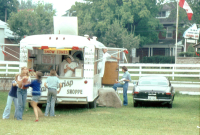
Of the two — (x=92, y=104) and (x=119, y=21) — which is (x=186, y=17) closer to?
(x=119, y=21)

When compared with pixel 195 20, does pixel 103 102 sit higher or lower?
lower

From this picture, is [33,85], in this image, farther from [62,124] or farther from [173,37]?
[173,37]

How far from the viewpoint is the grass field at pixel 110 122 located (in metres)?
8.51

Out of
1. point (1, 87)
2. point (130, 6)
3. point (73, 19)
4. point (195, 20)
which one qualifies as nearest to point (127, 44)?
point (130, 6)

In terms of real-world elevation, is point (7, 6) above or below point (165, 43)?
above

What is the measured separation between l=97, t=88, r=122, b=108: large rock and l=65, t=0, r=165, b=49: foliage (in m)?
31.0

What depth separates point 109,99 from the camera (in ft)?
46.6

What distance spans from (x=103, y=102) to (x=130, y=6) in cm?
3745

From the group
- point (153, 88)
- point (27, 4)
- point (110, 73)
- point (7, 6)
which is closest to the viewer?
point (153, 88)

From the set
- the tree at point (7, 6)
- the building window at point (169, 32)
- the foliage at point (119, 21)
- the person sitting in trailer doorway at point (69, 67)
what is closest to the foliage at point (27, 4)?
the tree at point (7, 6)

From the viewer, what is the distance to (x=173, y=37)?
2194 inches

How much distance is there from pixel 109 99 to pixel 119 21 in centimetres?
3644

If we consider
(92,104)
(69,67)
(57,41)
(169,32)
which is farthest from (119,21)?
(57,41)

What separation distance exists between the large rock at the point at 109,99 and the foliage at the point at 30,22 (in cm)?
2943
